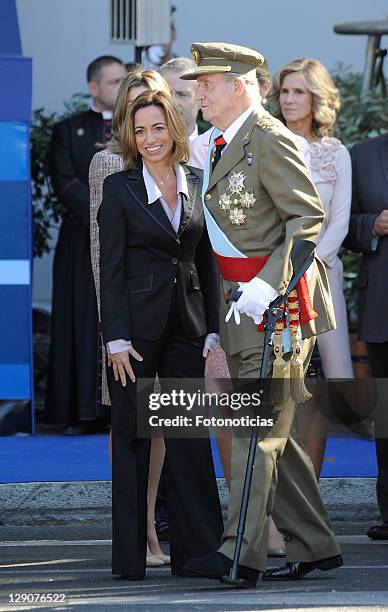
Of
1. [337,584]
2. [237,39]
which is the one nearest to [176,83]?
[337,584]

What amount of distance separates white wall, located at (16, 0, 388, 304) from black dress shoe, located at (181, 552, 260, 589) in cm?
573

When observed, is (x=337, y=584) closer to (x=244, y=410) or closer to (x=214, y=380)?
(x=244, y=410)

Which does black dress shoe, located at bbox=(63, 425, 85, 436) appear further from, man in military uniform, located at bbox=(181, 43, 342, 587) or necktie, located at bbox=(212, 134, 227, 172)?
necktie, located at bbox=(212, 134, 227, 172)

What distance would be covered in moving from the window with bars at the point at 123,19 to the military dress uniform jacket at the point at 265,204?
13.3ft

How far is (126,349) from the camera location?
604 cm

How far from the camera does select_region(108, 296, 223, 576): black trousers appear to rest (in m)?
6.09

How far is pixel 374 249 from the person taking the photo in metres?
7.36

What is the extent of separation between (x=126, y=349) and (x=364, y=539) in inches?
65.4

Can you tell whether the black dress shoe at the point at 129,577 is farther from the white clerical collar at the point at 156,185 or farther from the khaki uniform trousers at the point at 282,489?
the white clerical collar at the point at 156,185

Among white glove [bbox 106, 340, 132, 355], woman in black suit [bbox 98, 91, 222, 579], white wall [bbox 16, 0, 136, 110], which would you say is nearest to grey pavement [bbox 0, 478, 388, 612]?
woman in black suit [bbox 98, 91, 222, 579]

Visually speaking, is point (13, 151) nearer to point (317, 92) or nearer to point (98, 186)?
point (317, 92)

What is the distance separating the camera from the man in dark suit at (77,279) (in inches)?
370

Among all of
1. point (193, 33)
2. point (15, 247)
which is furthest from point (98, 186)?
point (193, 33)

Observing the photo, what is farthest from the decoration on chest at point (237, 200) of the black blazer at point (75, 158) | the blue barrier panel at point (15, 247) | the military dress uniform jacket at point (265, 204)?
the black blazer at point (75, 158)
